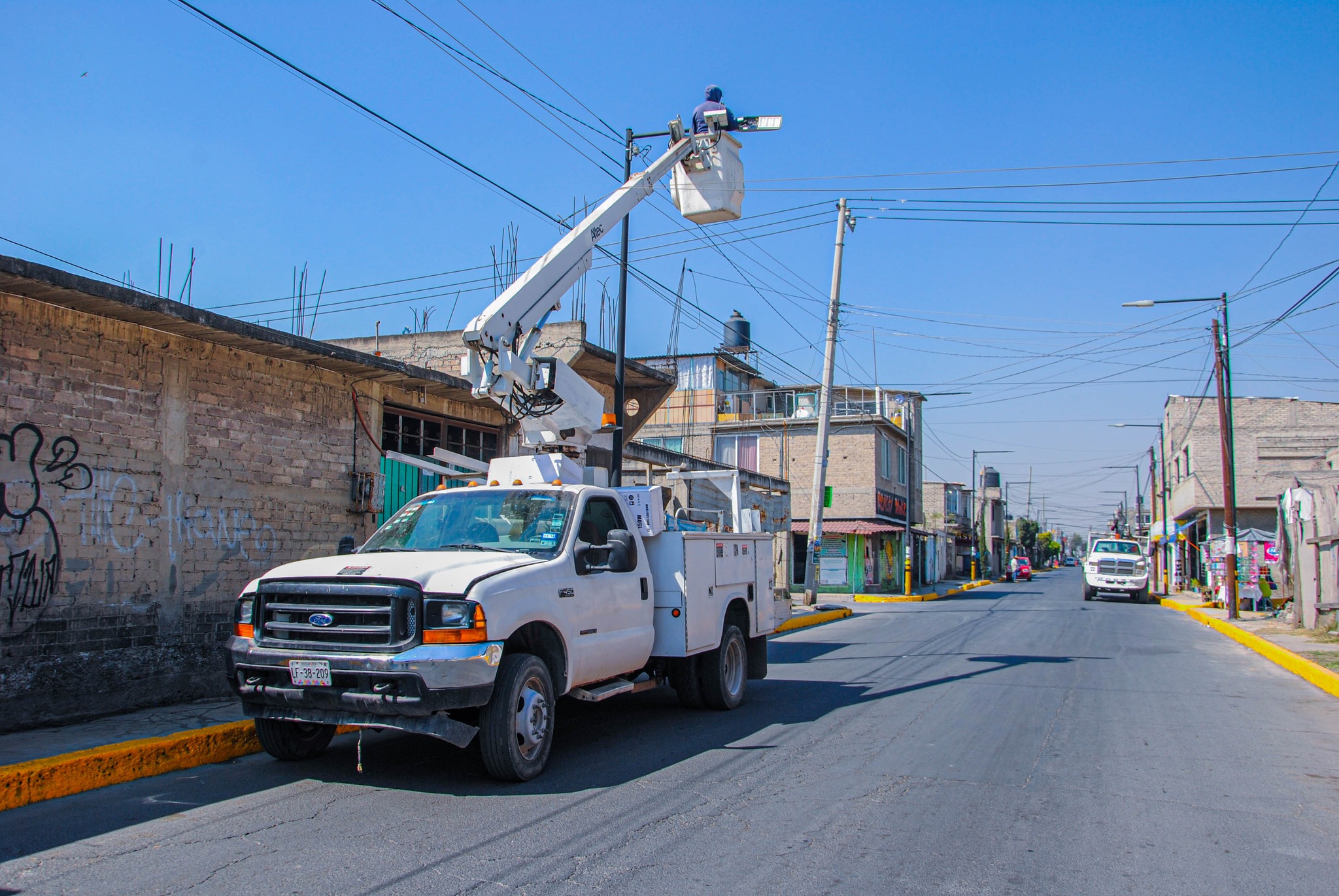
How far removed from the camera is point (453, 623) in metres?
5.81

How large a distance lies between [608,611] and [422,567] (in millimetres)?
1756

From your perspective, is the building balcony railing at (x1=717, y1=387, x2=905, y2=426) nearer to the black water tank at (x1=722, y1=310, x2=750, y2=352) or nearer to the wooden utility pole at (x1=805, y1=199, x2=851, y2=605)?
the black water tank at (x1=722, y1=310, x2=750, y2=352)

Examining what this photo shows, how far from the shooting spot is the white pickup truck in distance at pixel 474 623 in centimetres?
577

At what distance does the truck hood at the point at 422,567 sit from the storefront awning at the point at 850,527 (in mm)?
29878

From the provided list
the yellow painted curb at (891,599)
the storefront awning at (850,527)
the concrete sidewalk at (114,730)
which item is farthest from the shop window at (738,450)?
the concrete sidewalk at (114,730)

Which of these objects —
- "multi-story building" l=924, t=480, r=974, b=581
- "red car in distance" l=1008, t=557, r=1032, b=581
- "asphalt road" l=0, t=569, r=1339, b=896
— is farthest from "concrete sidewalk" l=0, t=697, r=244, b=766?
"red car in distance" l=1008, t=557, r=1032, b=581

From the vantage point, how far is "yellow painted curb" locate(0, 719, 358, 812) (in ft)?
18.9

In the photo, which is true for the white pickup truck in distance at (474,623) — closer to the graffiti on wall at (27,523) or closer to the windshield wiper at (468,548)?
the windshield wiper at (468,548)

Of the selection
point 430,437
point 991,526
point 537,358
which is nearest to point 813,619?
point 430,437

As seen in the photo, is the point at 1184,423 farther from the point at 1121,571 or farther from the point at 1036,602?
the point at 1036,602

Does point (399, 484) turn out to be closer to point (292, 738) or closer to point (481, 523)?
point (481, 523)

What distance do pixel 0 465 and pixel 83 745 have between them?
2.36m

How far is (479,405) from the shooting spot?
13.7m

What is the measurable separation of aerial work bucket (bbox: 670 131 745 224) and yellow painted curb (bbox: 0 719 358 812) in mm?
7225
